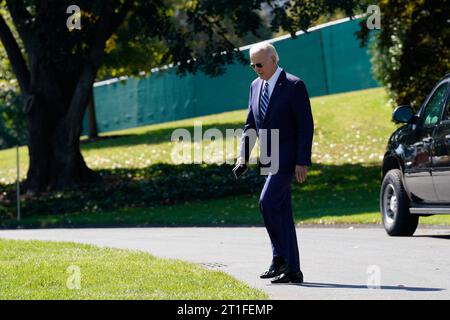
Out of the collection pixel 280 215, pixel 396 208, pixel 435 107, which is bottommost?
pixel 396 208

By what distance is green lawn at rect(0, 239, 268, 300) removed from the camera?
365 inches

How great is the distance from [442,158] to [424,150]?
0.55 metres

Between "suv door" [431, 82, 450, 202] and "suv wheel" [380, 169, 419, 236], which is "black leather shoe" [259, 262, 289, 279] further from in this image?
"suv wheel" [380, 169, 419, 236]

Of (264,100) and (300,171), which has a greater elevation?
(264,100)

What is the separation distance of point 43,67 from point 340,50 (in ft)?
59.2

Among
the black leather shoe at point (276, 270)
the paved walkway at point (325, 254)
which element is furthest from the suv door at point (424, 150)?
the black leather shoe at point (276, 270)

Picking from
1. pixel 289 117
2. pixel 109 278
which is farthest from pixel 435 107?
pixel 109 278

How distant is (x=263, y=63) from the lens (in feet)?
33.5

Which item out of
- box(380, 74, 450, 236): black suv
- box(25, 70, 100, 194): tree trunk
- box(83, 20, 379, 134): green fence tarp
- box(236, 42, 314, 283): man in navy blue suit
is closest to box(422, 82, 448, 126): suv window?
box(380, 74, 450, 236): black suv

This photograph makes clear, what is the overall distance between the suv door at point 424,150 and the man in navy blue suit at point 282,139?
4483mm

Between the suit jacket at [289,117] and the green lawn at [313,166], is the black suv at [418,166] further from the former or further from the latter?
the suit jacket at [289,117]

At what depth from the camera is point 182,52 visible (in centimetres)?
2778

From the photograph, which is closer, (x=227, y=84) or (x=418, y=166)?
(x=418, y=166)

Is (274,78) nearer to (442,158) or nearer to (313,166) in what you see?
(442,158)
